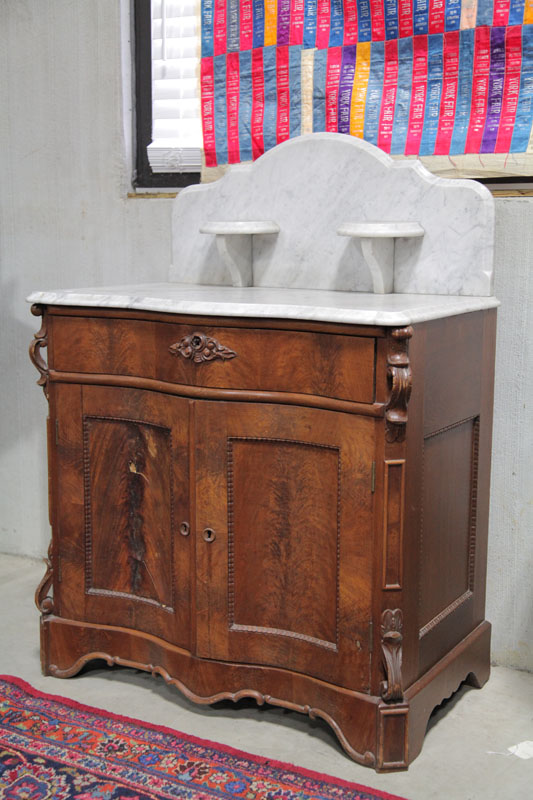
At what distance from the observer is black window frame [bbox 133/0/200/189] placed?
123 inches

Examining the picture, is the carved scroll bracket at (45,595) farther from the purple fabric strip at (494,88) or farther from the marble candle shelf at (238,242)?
the purple fabric strip at (494,88)

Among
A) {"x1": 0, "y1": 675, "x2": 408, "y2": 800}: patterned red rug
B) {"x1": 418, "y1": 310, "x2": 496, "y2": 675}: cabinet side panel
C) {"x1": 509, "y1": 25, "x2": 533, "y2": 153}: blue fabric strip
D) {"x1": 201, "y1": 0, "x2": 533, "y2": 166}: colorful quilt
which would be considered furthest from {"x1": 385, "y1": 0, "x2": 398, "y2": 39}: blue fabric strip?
{"x1": 0, "y1": 675, "x2": 408, "y2": 800}: patterned red rug

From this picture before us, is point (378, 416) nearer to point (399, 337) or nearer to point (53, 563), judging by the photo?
point (399, 337)

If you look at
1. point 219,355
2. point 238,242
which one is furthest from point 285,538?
point 238,242

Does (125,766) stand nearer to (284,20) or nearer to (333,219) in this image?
(333,219)

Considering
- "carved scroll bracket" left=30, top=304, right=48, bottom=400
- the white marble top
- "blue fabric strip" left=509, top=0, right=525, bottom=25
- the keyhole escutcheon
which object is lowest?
the keyhole escutcheon

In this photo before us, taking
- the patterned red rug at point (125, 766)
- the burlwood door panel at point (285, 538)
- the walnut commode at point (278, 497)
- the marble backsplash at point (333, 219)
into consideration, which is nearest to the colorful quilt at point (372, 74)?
the marble backsplash at point (333, 219)

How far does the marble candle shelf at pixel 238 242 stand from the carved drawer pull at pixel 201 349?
1.62 feet

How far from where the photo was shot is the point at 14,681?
2568mm

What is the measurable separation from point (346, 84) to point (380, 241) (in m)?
0.54

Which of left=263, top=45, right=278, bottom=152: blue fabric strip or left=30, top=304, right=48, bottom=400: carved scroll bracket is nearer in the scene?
left=30, top=304, right=48, bottom=400: carved scroll bracket

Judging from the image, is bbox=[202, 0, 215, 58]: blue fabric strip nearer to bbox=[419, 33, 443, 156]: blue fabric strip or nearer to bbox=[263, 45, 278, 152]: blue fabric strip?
bbox=[263, 45, 278, 152]: blue fabric strip

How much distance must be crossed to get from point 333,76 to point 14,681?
190 centimetres

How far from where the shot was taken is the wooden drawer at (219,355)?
209 centimetres
